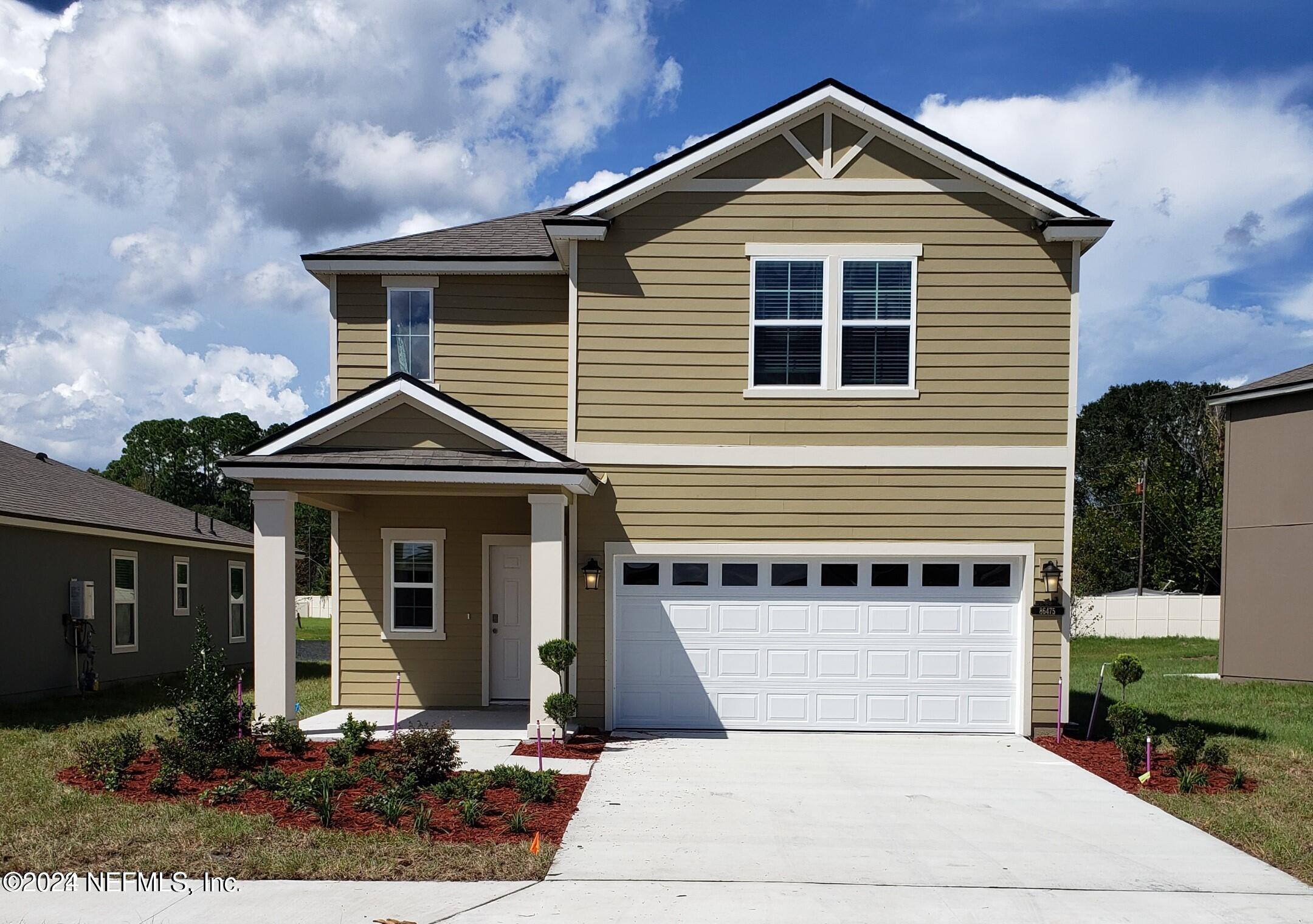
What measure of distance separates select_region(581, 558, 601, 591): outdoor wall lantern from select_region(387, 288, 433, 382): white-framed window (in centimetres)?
345

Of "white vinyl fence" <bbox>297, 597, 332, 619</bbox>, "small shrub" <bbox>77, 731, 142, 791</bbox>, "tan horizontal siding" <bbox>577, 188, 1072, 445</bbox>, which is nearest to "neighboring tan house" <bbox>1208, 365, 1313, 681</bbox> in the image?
"tan horizontal siding" <bbox>577, 188, 1072, 445</bbox>

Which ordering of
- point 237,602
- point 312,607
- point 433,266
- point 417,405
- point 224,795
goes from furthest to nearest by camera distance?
point 312,607 < point 237,602 < point 433,266 < point 417,405 < point 224,795

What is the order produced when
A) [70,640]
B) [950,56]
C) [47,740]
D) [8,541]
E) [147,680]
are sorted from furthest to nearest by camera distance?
[147,680] → [70,640] → [8,541] → [950,56] → [47,740]

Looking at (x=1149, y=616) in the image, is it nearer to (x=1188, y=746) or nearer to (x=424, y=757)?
(x=1188, y=746)

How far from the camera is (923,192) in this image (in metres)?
12.2

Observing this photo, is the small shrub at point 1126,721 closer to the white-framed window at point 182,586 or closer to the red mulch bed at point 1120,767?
the red mulch bed at point 1120,767

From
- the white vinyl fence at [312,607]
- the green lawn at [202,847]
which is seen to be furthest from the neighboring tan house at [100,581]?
the white vinyl fence at [312,607]

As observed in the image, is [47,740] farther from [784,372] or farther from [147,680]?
[784,372]

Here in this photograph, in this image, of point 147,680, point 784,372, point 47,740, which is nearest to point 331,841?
point 47,740

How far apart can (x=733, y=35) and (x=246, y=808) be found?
394 inches

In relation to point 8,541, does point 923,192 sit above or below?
above

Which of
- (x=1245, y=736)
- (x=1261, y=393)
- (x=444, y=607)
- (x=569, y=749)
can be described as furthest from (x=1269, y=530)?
(x=444, y=607)

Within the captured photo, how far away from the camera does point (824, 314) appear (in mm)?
12086

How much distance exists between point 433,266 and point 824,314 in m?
4.88
